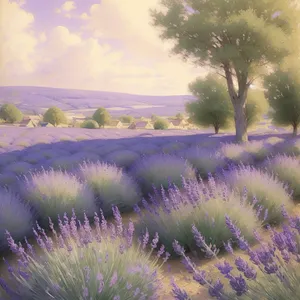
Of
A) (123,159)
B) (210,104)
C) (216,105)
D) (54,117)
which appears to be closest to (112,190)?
(123,159)

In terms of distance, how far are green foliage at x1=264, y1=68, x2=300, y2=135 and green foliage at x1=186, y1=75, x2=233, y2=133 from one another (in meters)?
3.38

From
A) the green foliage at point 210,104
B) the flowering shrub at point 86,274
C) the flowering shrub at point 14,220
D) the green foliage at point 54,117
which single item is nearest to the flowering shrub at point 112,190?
the flowering shrub at point 14,220

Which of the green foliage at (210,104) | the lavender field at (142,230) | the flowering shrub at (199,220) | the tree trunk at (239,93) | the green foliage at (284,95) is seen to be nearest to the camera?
the lavender field at (142,230)

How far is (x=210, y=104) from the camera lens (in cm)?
2134

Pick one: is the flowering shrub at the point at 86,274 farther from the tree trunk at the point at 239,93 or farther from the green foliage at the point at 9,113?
the green foliage at the point at 9,113

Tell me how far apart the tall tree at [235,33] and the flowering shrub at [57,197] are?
29.1 ft

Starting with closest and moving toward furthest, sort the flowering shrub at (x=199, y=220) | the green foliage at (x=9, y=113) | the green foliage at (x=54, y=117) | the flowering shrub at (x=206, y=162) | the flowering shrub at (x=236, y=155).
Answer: the flowering shrub at (x=199, y=220)
the flowering shrub at (x=206, y=162)
the flowering shrub at (x=236, y=155)
the green foliage at (x=54, y=117)
the green foliage at (x=9, y=113)

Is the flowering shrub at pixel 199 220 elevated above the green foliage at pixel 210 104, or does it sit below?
below

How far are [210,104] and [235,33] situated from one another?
31.7 feet

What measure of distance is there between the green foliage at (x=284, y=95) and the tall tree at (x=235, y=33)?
4.50 m

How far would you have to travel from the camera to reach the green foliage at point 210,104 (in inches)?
834

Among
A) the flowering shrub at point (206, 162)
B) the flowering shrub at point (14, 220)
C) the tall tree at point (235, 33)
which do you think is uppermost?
the tall tree at point (235, 33)

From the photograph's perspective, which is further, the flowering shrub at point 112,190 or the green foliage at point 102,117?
the green foliage at point 102,117

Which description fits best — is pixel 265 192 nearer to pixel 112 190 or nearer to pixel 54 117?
pixel 112 190
